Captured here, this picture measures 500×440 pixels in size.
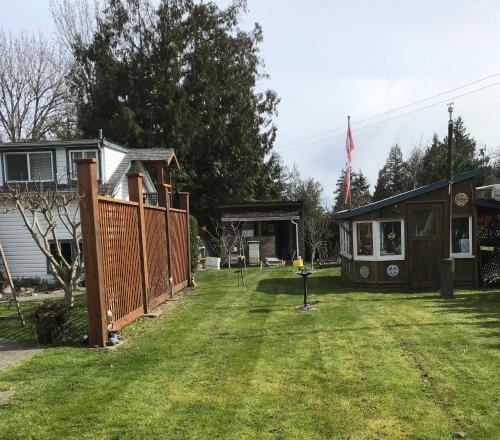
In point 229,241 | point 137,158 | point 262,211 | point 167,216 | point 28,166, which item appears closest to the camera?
point 167,216

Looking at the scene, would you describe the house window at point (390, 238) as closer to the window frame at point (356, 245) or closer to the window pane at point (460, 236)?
the window frame at point (356, 245)

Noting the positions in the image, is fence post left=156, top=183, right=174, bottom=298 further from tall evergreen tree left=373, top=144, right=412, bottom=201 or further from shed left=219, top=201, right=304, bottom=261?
tall evergreen tree left=373, top=144, right=412, bottom=201

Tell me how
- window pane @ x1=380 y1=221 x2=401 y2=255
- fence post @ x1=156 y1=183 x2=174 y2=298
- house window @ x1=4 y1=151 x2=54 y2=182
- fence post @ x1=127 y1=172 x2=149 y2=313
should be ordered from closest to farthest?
1. fence post @ x1=127 y1=172 x2=149 y2=313
2. fence post @ x1=156 y1=183 x2=174 y2=298
3. window pane @ x1=380 y1=221 x2=401 y2=255
4. house window @ x1=4 y1=151 x2=54 y2=182

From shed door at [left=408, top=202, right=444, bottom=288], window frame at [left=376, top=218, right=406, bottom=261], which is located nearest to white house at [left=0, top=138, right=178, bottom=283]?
window frame at [left=376, top=218, right=406, bottom=261]

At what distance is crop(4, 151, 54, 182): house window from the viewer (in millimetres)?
16953

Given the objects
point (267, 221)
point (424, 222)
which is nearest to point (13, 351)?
point (424, 222)

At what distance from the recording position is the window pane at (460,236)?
13.1 metres

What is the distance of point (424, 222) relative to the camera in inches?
515

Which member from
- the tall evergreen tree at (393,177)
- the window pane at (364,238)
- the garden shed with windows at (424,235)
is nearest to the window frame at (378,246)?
the garden shed with windows at (424,235)

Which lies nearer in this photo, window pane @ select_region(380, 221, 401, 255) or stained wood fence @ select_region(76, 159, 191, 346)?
stained wood fence @ select_region(76, 159, 191, 346)

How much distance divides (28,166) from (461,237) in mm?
14642

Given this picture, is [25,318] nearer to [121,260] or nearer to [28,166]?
[121,260]

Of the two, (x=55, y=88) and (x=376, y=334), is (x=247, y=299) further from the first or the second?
(x=55, y=88)

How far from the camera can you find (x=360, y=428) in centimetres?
399
